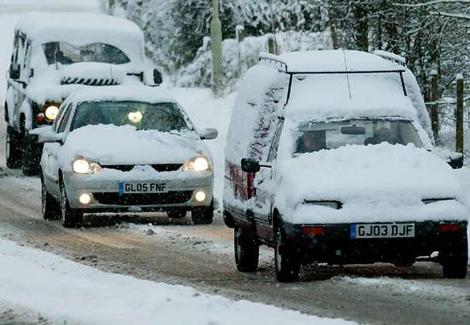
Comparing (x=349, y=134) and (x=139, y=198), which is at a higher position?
(x=349, y=134)

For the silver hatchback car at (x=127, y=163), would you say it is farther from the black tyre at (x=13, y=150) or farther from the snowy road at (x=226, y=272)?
the black tyre at (x=13, y=150)

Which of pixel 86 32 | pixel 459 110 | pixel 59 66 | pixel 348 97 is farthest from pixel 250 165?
pixel 86 32

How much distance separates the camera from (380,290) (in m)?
12.2

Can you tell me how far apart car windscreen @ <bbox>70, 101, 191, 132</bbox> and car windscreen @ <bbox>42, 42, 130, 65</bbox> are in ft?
22.8

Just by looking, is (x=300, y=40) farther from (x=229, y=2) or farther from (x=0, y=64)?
(x=0, y=64)

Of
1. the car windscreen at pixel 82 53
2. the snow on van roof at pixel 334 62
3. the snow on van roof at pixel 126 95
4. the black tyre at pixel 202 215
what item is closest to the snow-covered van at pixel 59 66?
the car windscreen at pixel 82 53

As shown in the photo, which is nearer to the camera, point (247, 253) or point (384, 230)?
point (384, 230)

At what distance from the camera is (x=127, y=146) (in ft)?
62.5

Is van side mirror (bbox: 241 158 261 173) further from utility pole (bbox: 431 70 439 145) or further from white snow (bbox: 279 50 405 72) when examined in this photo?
utility pole (bbox: 431 70 439 145)

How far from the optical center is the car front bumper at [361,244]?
12586 mm

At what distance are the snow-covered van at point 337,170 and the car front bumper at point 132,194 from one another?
10.4 ft

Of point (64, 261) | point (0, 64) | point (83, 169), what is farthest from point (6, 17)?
point (64, 261)

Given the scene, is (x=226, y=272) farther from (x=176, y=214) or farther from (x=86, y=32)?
(x=86, y=32)

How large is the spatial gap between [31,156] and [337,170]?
552 inches
